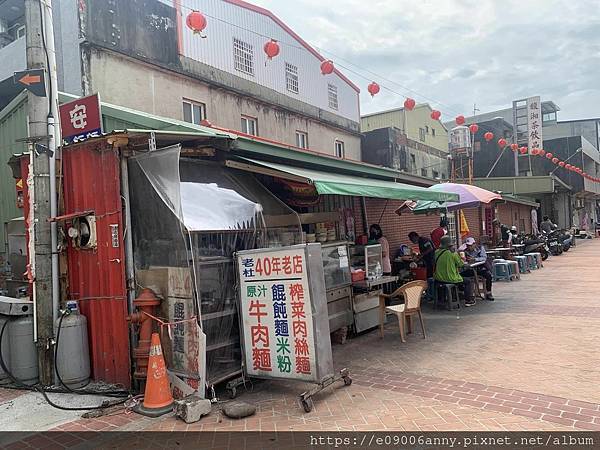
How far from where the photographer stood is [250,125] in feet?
46.3

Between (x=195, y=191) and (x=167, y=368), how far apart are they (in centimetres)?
200

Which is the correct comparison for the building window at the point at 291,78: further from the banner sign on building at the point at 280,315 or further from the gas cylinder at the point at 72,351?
the gas cylinder at the point at 72,351

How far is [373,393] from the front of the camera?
491 centimetres

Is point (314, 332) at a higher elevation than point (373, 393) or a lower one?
higher

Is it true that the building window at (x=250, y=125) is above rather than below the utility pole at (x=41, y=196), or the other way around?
above

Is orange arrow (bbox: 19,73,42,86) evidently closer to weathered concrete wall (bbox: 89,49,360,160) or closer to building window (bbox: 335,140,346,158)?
weathered concrete wall (bbox: 89,49,360,160)

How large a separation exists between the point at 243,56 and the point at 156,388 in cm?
1155

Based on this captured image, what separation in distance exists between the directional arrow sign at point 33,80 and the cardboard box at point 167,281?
7.55ft

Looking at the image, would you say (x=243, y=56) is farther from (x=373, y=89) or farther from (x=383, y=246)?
(x=383, y=246)

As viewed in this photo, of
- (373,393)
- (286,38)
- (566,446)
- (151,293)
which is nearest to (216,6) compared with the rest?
(286,38)

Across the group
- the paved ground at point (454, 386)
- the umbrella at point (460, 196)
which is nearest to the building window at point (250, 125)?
the umbrella at point (460, 196)

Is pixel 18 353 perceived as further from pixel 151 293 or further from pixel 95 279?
pixel 151 293

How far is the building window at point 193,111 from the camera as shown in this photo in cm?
1212

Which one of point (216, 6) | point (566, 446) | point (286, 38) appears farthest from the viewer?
point (286, 38)
